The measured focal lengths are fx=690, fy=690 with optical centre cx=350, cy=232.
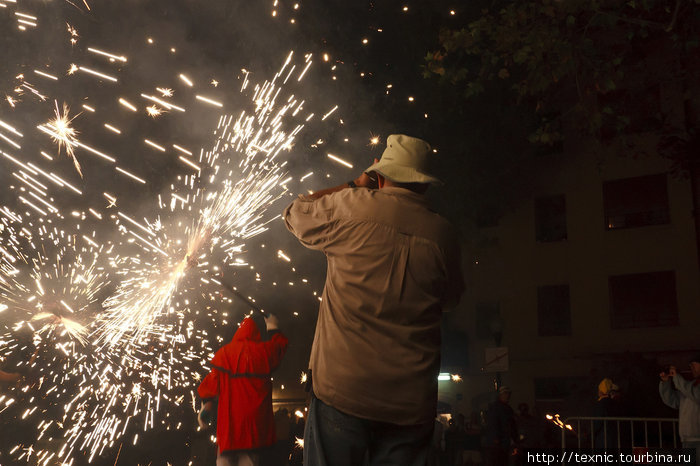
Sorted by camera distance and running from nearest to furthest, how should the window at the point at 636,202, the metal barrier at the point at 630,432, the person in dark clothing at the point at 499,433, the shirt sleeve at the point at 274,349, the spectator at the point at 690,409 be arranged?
1. the shirt sleeve at the point at 274,349
2. the spectator at the point at 690,409
3. the metal barrier at the point at 630,432
4. the person in dark clothing at the point at 499,433
5. the window at the point at 636,202

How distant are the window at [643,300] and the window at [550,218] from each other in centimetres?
286

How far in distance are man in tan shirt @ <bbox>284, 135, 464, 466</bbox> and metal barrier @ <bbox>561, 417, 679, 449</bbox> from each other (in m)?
7.14

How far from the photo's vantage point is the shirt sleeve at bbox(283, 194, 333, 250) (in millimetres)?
3041

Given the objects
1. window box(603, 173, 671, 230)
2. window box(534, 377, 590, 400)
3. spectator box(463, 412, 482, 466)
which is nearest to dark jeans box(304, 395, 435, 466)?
spectator box(463, 412, 482, 466)

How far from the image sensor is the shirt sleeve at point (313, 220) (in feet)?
9.98

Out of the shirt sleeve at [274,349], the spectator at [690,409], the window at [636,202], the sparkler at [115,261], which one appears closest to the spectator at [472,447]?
the sparkler at [115,261]

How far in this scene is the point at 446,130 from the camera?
19.5 meters

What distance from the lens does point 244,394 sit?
725 centimetres

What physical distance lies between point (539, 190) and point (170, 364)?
20.0 m

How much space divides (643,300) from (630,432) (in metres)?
16.7

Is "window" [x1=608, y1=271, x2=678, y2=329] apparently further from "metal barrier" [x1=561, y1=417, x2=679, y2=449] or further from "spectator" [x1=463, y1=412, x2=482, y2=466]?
"metal barrier" [x1=561, y1=417, x2=679, y2=449]

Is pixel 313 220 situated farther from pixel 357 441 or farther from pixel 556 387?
pixel 556 387

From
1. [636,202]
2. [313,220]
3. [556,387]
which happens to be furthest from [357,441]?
[636,202]

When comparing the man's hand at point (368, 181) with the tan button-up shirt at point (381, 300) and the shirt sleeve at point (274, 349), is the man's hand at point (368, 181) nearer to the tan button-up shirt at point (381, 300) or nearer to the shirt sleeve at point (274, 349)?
the tan button-up shirt at point (381, 300)
